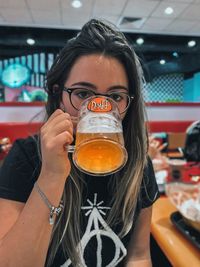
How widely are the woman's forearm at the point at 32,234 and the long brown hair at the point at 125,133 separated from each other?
16 centimetres

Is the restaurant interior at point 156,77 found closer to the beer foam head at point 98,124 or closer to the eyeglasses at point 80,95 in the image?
the eyeglasses at point 80,95

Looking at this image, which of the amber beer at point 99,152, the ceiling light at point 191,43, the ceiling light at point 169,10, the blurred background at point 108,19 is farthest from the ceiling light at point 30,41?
the amber beer at point 99,152

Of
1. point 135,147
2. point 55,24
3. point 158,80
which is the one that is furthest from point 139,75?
point 158,80

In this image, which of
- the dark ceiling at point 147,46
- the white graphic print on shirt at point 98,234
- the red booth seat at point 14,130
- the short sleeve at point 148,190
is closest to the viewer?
the white graphic print on shirt at point 98,234

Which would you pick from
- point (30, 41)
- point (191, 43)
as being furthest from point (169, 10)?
point (30, 41)

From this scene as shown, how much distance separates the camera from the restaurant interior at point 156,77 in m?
1.01

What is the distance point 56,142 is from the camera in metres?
0.63

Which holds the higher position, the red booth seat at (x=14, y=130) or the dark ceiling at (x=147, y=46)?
the dark ceiling at (x=147, y=46)

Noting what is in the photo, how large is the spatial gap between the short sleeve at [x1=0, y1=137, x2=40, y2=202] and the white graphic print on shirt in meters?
0.21

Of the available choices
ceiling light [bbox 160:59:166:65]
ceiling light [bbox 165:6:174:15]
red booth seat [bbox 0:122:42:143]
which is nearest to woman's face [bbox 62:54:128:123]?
red booth seat [bbox 0:122:42:143]

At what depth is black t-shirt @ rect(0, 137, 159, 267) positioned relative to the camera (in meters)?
0.78

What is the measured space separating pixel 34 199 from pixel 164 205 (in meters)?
0.70

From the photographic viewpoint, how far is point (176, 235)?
89 centimetres

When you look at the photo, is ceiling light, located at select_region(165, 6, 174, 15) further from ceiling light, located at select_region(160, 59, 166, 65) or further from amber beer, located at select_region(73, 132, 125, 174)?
amber beer, located at select_region(73, 132, 125, 174)
